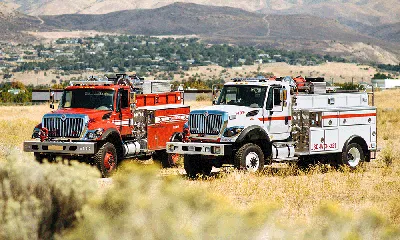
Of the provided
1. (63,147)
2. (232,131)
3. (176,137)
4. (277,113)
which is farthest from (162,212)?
(176,137)

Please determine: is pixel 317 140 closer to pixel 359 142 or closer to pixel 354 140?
pixel 354 140

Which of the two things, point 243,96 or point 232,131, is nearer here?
point 232,131

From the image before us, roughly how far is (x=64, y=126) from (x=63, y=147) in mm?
678

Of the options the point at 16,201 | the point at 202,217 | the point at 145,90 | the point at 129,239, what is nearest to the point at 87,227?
the point at 129,239

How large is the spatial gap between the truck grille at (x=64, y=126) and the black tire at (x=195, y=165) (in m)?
2.85

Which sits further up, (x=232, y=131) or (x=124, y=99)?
(x=124, y=99)

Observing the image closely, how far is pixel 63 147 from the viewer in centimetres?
2119

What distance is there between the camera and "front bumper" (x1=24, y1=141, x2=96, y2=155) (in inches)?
826

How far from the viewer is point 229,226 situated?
6.57 m

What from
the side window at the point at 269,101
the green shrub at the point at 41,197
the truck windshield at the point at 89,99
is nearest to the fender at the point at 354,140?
the side window at the point at 269,101

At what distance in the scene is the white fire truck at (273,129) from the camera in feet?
66.8

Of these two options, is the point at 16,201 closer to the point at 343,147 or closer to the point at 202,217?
the point at 202,217

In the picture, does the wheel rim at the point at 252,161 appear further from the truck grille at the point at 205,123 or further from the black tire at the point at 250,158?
the truck grille at the point at 205,123

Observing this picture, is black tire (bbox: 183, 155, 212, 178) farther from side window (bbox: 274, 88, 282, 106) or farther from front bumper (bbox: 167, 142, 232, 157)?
A: side window (bbox: 274, 88, 282, 106)
